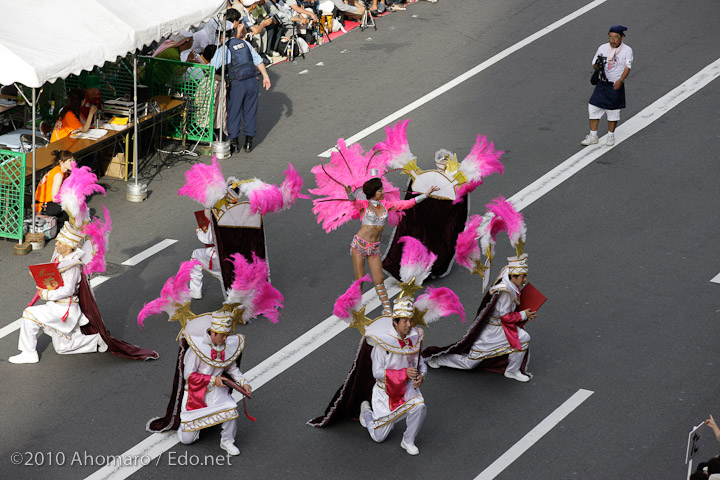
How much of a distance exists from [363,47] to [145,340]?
36.0 ft

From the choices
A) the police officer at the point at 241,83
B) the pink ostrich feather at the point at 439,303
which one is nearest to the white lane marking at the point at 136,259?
the police officer at the point at 241,83

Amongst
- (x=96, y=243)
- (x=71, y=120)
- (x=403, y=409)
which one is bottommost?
(x=71, y=120)

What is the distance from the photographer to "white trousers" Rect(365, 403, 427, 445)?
8.81 metres

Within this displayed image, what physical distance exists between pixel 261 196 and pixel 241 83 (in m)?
5.05

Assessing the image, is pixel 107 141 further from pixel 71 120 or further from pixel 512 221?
pixel 512 221

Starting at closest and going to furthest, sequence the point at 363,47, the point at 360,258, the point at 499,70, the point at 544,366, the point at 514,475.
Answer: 1. the point at 514,475
2. the point at 544,366
3. the point at 360,258
4. the point at 499,70
5. the point at 363,47

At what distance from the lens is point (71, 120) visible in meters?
14.4

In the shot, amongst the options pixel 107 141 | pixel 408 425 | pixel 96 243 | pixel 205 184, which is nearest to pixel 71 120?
pixel 107 141

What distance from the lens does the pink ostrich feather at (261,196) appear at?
11.1m

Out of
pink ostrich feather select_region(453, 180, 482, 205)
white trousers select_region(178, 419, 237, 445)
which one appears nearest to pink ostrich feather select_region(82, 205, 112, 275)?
white trousers select_region(178, 419, 237, 445)

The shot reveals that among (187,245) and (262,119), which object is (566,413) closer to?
(187,245)

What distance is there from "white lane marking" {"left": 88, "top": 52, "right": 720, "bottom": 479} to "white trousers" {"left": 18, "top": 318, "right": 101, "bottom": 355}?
65.2 inches

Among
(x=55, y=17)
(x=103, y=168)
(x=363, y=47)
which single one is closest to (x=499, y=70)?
(x=363, y=47)

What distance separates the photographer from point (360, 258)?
37.2 ft
